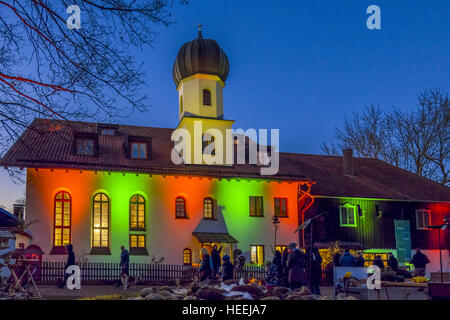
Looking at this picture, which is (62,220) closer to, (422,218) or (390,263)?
(390,263)

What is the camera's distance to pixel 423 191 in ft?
121

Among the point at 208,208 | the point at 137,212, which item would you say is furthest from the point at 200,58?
Result: the point at 137,212

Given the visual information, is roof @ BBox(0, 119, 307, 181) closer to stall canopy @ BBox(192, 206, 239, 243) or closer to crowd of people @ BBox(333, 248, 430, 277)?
stall canopy @ BBox(192, 206, 239, 243)

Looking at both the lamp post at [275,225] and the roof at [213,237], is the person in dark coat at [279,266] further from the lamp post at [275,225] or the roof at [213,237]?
the lamp post at [275,225]

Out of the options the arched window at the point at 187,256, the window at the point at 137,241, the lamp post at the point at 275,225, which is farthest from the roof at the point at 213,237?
the window at the point at 137,241

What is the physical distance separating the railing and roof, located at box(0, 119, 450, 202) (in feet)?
16.7

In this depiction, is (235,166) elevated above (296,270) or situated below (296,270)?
above

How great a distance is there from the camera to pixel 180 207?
99.1 ft

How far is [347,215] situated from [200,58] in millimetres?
13662

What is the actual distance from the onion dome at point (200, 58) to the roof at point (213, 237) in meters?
11.3

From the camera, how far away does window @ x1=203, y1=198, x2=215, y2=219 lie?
101 feet

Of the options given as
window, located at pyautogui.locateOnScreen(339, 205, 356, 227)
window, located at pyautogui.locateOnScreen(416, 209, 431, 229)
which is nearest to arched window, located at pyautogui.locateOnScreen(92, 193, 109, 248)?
window, located at pyautogui.locateOnScreen(339, 205, 356, 227)
